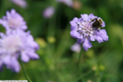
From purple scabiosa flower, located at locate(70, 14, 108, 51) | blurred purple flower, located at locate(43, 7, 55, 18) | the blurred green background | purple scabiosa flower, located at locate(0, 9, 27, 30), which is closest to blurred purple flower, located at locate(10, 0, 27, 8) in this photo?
the blurred green background

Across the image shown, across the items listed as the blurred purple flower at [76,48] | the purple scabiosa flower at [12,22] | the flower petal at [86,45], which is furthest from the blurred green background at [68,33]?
the flower petal at [86,45]

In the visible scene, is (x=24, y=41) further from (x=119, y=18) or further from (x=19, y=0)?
(x=119, y=18)

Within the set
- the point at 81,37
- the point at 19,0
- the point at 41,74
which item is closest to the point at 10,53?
the point at 81,37

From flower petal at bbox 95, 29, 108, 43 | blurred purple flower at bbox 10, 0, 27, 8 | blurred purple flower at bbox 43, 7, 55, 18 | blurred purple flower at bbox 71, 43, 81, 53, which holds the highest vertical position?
blurred purple flower at bbox 10, 0, 27, 8

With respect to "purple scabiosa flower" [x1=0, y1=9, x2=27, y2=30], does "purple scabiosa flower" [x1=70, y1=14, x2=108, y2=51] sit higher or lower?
lower

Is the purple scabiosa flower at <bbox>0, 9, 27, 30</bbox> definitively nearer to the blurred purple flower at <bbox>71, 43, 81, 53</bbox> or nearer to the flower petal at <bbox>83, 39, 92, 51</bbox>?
the flower petal at <bbox>83, 39, 92, 51</bbox>

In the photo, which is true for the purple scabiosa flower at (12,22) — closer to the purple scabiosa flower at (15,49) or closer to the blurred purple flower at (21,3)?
the purple scabiosa flower at (15,49)
